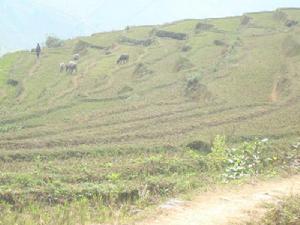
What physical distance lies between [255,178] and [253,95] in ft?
77.9

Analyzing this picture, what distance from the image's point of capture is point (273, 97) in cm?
3594

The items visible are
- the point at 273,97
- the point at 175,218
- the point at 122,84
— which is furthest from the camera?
the point at 122,84

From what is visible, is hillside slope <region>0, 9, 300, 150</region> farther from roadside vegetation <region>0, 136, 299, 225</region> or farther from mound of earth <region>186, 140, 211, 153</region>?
roadside vegetation <region>0, 136, 299, 225</region>

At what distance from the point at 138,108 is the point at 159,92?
5445 millimetres

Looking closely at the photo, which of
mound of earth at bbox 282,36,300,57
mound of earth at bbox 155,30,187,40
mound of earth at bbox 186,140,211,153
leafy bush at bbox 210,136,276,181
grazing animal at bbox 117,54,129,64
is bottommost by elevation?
mound of earth at bbox 186,140,211,153

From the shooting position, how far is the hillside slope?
2991cm

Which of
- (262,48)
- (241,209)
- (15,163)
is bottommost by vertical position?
(15,163)

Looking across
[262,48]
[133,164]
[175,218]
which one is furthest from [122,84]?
[175,218]

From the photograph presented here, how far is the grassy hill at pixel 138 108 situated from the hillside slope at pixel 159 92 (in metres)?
0.10

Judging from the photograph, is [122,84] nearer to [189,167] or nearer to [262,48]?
[262,48]

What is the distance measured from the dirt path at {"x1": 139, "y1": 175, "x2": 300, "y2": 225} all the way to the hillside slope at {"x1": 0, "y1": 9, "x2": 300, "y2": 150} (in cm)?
1464

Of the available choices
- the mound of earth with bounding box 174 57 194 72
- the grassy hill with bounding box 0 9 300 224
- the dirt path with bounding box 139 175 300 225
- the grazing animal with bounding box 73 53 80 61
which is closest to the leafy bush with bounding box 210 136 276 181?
the grassy hill with bounding box 0 9 300 224

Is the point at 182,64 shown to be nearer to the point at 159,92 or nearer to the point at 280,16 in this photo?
the point at 159,92

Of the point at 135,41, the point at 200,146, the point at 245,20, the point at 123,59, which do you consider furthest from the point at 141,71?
the point at 245,20
